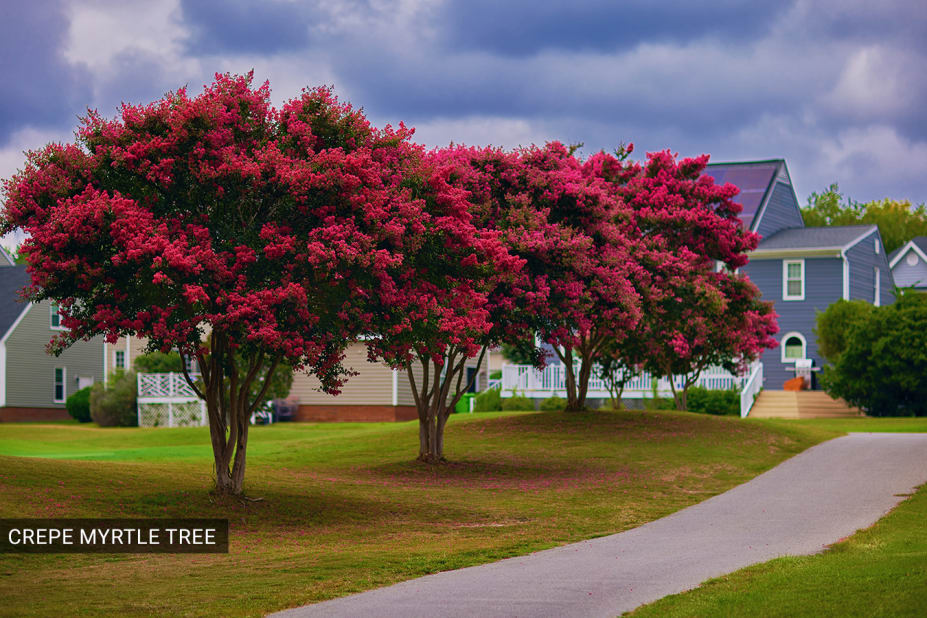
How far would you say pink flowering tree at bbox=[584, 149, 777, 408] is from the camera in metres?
29.0

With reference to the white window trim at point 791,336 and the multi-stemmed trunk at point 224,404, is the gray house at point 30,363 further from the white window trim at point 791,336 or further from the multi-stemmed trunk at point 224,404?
the multi-stemmed trunk at point 224,404

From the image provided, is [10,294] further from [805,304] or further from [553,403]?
[805,304]

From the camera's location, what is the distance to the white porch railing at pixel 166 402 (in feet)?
145

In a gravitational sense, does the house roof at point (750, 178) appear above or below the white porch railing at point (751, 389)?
above

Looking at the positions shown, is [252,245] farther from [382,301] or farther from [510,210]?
[510,210]

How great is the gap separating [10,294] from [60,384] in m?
4.76

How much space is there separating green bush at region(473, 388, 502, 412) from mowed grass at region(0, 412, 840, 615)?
4.27 m

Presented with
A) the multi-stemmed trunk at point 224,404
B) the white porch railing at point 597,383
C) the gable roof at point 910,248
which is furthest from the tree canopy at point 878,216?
the multi-stemmed trunk at point 224,404

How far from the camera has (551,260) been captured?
2486 centimetres

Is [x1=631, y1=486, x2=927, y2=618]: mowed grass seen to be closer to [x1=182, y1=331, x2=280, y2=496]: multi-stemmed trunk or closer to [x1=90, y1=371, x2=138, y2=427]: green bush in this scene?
[x1=182, y1=331, x2=280, y2=496]: multi-stemmed trunk

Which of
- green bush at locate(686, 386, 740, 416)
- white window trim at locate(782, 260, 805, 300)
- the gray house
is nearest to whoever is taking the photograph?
green bush at locate(686, 386, 740, 416)

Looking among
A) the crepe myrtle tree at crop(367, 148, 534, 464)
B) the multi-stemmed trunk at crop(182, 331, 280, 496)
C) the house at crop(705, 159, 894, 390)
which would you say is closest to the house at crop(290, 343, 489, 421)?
the house at crop(705, 159, 894, 390)

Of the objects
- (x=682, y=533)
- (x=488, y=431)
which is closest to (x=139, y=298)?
(x=682, y=533)

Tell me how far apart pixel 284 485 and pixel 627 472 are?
756 centimetres
